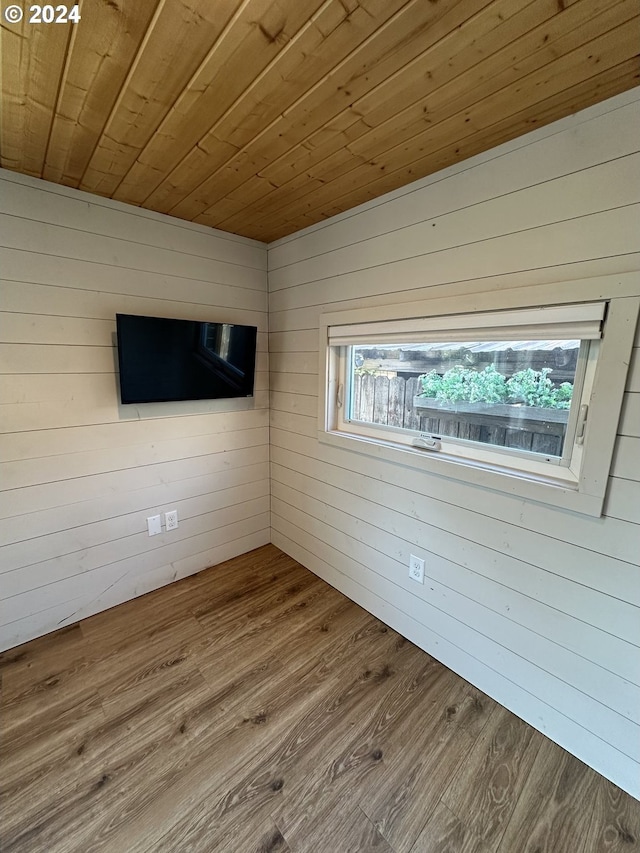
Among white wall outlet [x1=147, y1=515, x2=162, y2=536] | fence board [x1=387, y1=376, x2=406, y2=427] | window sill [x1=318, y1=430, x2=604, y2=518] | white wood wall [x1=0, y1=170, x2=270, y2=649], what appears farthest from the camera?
white wall outlet [x1=147, y1=515, x2=162, y2=536]

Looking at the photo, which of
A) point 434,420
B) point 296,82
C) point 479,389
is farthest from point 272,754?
point 296,82

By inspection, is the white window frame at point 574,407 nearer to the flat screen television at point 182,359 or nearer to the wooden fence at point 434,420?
the wooden fence at point 434,420

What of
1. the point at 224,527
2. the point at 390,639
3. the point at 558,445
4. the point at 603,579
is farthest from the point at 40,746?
the point at 558,445

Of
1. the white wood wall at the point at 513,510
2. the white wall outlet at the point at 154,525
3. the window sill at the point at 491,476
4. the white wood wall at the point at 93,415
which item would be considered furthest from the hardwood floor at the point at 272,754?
the window sill at the point at 491,476

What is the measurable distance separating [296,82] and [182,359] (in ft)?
4.63

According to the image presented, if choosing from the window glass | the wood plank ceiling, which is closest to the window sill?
the window glass

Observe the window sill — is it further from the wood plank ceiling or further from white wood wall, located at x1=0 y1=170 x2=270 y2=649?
the wood plank ceiling

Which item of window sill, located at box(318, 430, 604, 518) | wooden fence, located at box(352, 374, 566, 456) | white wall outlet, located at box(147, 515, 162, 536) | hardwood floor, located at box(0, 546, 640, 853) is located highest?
wooden fence, located at box(352, 374, 566, 456)

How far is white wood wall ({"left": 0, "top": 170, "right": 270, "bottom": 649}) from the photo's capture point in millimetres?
1674

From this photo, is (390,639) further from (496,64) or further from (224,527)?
(496,64)

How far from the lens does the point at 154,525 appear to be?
221cm

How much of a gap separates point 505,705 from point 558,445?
1.18 meters

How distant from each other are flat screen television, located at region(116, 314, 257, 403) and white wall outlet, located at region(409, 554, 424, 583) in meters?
1.49

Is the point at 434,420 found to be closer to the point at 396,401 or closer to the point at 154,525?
the point at 396,401
